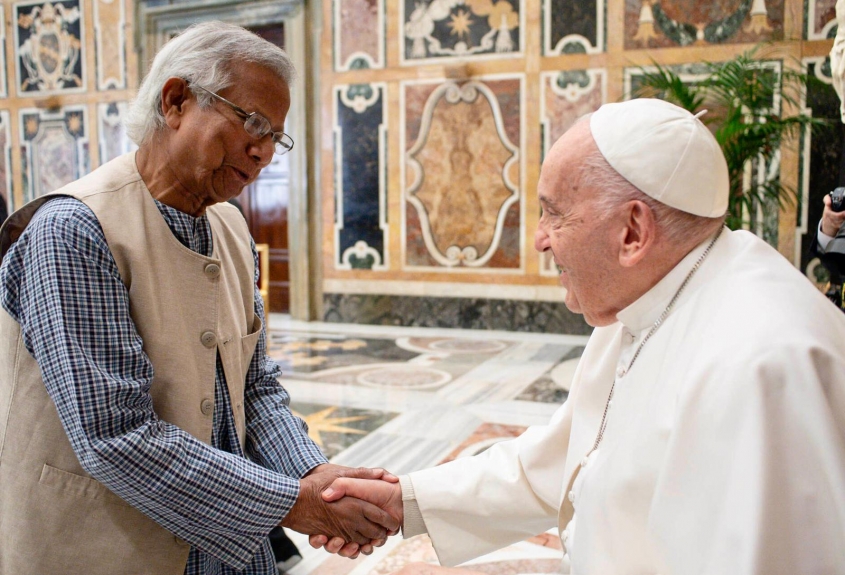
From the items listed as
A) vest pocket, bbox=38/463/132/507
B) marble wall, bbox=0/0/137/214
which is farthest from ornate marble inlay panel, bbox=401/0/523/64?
vest pocket, bbox=38/463/132/507

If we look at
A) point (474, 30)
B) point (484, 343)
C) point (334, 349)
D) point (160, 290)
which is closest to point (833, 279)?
point (160, 290)

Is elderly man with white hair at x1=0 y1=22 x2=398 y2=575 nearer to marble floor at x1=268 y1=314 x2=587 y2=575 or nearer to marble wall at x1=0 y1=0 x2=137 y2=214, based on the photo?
marble floor at x1=268 y1=314 x2=587 y2=575

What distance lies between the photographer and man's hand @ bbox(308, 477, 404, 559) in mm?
1893

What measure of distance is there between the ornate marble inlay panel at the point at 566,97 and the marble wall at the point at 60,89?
5.14 m

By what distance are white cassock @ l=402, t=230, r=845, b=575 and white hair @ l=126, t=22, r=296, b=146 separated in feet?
3.14

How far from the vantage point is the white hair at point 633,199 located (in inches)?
57.0

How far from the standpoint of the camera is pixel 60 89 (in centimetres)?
1008

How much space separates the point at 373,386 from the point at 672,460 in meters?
4.62

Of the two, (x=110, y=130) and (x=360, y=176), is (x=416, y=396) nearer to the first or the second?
(x=360, y=176)

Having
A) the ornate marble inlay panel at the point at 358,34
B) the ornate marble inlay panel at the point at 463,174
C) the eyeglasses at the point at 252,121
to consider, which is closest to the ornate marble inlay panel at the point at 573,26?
the ornate marble inlay panel at the point at 463,174

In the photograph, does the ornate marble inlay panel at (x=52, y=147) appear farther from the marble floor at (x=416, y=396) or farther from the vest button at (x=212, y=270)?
the vest button at (x=212, y=270)

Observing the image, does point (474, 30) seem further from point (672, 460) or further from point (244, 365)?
point (672, 460)

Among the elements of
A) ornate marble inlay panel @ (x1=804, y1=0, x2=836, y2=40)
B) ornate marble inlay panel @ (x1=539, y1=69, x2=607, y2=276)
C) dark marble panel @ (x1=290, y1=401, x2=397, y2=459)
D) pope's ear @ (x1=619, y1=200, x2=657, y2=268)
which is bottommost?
dark marble panel @ (x1=290, y1=401, x2=397, y2=459)

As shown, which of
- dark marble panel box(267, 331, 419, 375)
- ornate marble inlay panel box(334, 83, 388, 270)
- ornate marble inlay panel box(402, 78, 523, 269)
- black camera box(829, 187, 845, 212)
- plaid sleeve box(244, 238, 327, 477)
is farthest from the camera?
ornate marble inlay panel box(334, 83, 388, 270)
